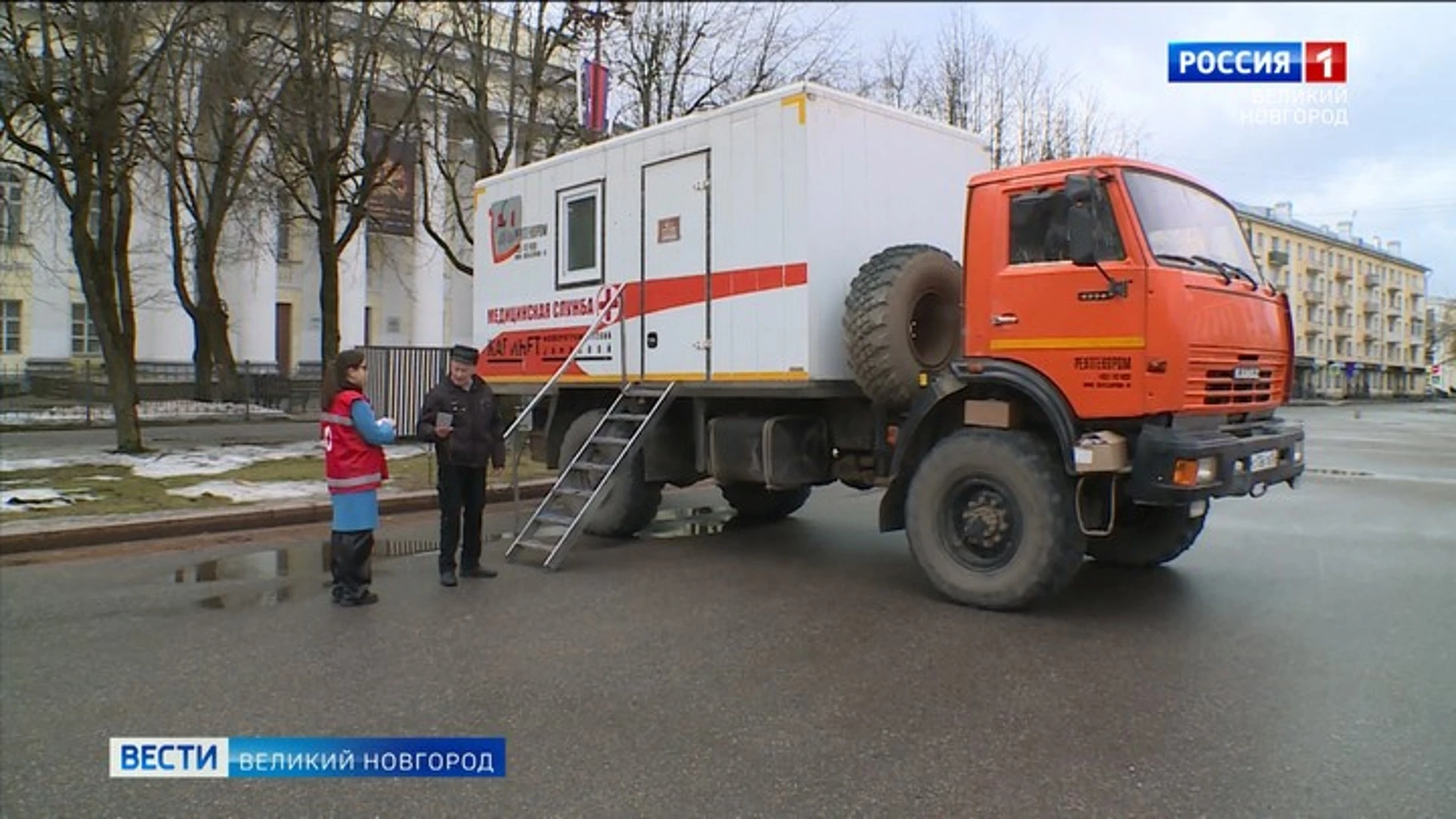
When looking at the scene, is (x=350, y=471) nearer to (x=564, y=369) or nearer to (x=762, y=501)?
(x=564, y=369)

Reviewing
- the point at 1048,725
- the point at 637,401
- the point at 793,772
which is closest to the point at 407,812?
the point at 793,772

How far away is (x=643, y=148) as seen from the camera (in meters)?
8.51

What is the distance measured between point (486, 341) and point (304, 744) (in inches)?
277

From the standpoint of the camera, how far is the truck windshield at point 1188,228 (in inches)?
229

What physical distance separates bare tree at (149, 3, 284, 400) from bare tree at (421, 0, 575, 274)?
A: 326 centimetres

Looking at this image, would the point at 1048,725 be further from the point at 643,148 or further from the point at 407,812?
the point at 643,148

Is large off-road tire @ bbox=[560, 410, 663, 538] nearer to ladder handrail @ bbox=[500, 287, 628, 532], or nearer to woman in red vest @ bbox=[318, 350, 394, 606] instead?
ladder handrail @ bbox=[500, 287, 628, 532]

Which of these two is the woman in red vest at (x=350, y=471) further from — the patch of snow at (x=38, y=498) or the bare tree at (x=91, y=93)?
the bare tree at (x=91, y=93)

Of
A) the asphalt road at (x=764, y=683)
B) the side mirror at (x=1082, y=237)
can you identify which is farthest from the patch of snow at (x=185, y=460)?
the side mirror at (x=1082, y=237)

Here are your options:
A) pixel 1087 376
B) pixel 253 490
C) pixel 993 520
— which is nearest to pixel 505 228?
pixel 253 490

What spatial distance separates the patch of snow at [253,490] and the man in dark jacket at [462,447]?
4.40 metres

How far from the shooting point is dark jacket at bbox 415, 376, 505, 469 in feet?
23.8

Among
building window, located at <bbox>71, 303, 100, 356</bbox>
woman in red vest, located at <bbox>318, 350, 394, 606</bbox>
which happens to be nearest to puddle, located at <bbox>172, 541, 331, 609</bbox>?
woman in red vest, located at <bbox>318, 350, 394, 606</bbox>

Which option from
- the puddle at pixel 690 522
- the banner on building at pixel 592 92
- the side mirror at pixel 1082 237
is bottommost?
the puddle at pixel 690 522
